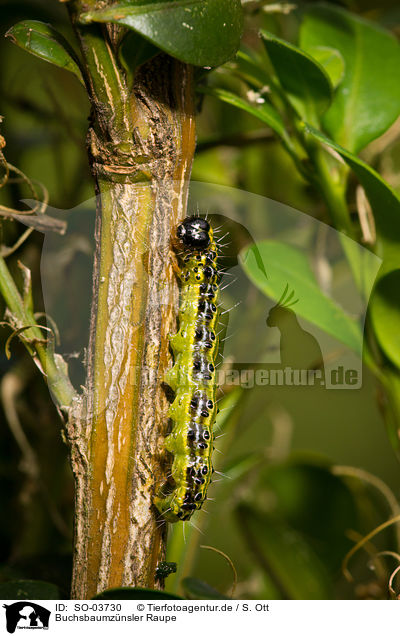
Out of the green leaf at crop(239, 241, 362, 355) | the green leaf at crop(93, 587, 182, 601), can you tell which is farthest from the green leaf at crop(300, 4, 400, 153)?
the green leaf at crop(93, 587, 182, 601)

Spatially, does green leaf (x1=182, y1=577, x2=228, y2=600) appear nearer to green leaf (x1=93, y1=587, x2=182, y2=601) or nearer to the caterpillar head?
green leaf (x1=93, y1=587, x2=182, y2=601)

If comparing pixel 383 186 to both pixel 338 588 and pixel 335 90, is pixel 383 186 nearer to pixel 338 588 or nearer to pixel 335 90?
pixel 335 90

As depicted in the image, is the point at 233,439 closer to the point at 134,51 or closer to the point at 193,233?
the point at 193,233

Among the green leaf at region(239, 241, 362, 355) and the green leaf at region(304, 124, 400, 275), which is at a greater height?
the green leaf at region(304, 124, 400, 275)
